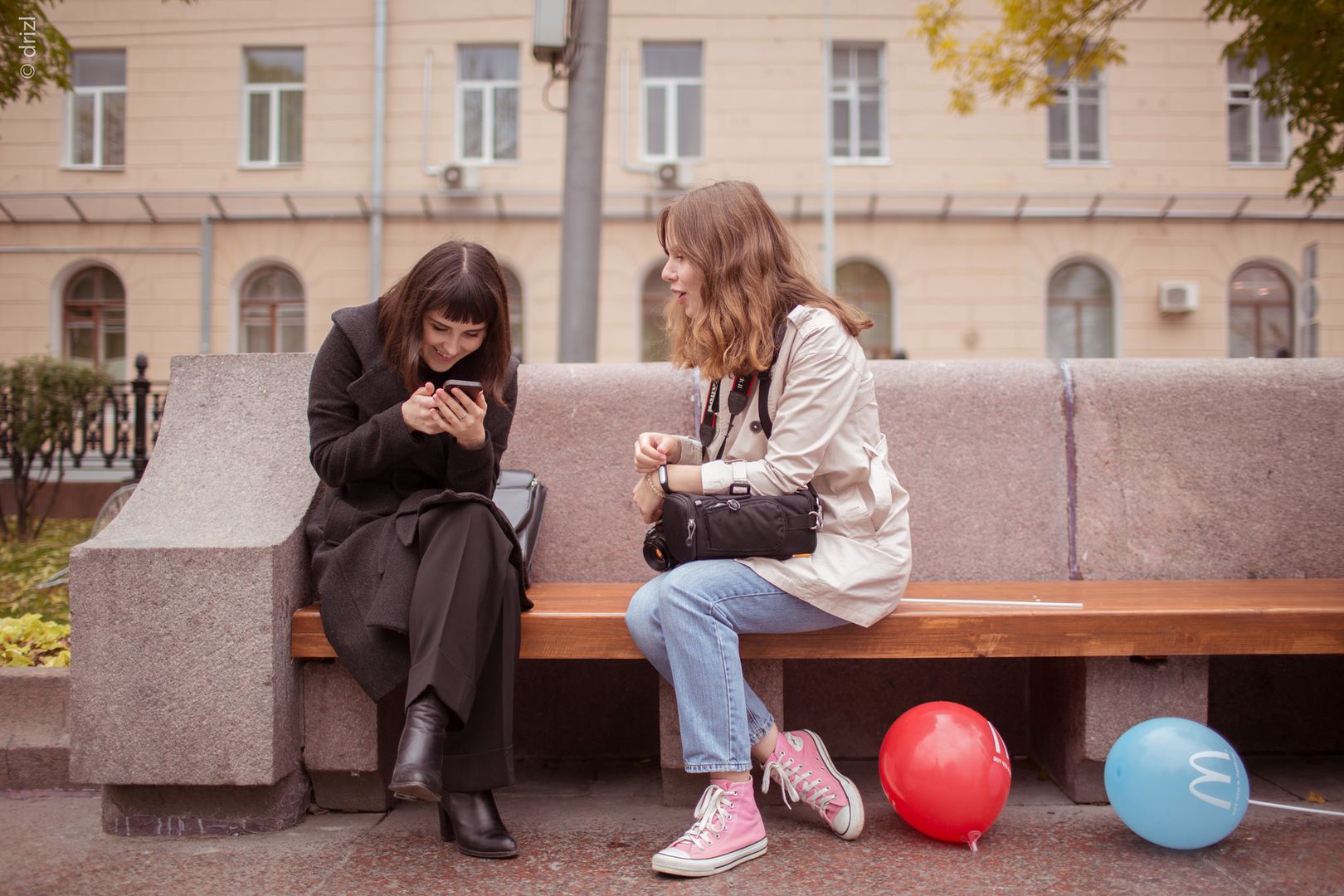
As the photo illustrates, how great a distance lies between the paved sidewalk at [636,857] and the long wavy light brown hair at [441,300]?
1.28 metres

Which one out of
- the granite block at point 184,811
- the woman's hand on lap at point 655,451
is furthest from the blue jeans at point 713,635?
the granite block at point 184,811

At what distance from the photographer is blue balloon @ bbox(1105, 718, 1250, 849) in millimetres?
2463

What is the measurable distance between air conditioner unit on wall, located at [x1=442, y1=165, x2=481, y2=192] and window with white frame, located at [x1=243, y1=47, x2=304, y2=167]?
2657mm

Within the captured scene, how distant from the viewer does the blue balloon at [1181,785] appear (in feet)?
8.08

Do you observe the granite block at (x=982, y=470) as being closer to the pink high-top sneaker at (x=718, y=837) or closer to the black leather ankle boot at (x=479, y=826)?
the pink high-top sneaker at (x=718, y=837)

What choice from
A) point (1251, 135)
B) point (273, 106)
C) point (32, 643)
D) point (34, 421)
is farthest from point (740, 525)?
point (1251, 135)

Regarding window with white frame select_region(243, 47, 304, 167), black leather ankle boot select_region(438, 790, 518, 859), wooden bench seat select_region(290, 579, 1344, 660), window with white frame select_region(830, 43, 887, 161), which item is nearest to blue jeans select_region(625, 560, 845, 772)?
wooden bench seat select_region(290, 579, 1344, 660)

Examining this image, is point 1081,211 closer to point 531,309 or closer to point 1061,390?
point 531,309

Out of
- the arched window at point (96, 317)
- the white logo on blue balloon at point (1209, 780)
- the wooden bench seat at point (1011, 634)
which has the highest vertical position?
the arched window at point (96, 317)

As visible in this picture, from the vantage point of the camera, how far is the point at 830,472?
2.72 metres

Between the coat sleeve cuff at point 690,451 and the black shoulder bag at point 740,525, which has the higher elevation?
the coat sleeve cuff at point 690,451

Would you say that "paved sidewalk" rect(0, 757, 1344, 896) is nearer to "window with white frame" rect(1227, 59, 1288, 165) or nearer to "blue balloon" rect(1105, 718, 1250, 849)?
"blue balloon" rect(1105, 718, 1250, 849)

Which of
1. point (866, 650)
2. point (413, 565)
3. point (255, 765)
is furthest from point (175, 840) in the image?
point (866, 650)

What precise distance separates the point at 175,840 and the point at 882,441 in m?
2.23
